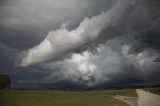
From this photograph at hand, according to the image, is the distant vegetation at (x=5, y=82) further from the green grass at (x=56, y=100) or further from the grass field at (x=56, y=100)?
the green grass at (x=56, y=100)

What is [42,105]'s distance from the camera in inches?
1623

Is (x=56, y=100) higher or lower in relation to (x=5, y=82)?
lower

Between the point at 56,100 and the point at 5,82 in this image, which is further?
the point at 5,82

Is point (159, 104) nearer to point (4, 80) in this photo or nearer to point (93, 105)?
point (93, 105)

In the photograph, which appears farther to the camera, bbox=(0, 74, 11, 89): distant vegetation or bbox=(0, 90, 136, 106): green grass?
bbox=(0, 74, 11, 89): distant vegetation

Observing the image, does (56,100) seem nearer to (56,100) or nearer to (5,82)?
(56,100)

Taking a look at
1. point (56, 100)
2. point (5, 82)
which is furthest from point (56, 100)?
point (5, 82)

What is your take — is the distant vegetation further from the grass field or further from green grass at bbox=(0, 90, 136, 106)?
green grass at bbox=(0, 90, 136, 106)

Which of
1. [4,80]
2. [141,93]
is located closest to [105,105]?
[141,93]

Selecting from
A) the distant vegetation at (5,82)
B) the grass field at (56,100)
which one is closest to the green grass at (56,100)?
the grass field at (56,100)

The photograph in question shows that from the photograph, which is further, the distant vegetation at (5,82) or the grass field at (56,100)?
the distant vegetation at (5,82)

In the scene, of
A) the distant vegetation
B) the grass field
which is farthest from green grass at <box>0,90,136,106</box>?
the distant vegetation

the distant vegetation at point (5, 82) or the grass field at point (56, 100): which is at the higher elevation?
the distant vegetation at point (5, 82)

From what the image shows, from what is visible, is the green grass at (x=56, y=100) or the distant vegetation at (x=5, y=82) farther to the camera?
the distant vegetation at (x=5, y=82)
